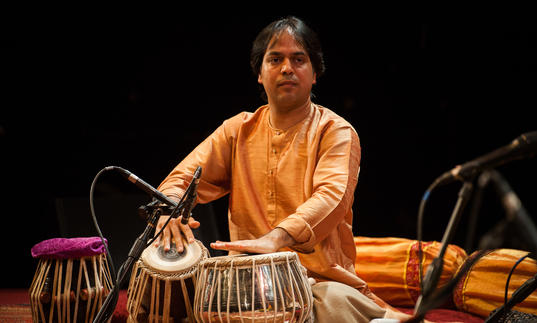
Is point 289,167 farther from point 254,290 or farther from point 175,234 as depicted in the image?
point 254,290

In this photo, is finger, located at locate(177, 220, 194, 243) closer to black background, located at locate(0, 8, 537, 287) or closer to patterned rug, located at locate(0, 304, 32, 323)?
patterned rug, located at locate(0, 304, 32, 323)

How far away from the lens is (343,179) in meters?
2.56

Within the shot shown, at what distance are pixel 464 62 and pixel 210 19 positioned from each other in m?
2.17

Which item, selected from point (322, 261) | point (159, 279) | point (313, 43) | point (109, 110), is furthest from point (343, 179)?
point (109, 110)

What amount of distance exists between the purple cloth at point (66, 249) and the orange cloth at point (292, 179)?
0.51m

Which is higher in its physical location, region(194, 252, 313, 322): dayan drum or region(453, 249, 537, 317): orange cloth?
region(194, 252, 313, 322): dayan drum

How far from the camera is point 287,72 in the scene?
9.07ft

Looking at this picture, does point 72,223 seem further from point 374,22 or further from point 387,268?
point 374,22

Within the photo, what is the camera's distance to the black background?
4.27 metres

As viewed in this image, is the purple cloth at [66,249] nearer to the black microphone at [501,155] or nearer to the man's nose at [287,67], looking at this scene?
the man's nose at [287,67]

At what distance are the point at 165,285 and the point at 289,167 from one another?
89 centimetres

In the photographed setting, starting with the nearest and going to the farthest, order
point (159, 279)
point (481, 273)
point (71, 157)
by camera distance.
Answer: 1. point (159, 279)
2. point (481, 273)
3. point (71, 157)

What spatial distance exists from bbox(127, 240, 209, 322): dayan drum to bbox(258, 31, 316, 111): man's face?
94 centimetres

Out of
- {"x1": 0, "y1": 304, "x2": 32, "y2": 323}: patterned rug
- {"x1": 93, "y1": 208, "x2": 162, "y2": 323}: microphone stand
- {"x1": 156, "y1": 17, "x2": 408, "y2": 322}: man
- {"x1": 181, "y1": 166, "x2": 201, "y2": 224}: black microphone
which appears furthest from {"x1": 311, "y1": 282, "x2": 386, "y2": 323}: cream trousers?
{"x1": 0, "y1": 304, "x2": 32, "y2": 323}: patterned rug
